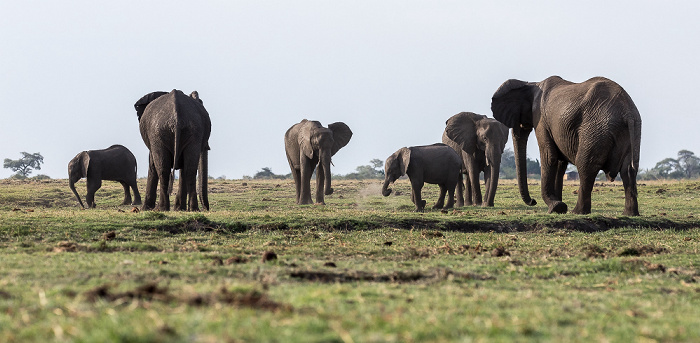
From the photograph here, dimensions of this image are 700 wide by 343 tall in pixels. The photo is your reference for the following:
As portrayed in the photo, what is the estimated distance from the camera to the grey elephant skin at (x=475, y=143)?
32.7 meters

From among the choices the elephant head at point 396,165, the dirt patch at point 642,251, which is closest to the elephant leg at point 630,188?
the dirt patch at point 642,251

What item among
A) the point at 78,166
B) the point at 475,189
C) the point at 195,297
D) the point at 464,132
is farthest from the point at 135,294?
the point at 78,166

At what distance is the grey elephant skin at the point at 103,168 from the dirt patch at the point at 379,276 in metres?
25.1

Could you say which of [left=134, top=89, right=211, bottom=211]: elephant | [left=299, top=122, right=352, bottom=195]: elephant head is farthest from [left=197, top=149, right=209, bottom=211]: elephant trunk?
[left=299, top=122, right=352, bottom=195]: elephant head

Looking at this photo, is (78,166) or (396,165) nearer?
(396,165)

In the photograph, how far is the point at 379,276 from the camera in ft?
35.0

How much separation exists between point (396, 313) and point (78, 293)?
3.00 m

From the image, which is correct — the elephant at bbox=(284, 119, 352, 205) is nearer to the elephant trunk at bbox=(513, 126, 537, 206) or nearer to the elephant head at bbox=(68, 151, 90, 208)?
the elephant head at bbox=(68, 151, 90, 208)

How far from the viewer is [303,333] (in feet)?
19.6

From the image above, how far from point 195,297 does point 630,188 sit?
1677 centimetres

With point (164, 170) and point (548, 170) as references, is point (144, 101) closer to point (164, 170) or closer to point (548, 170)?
point (164, 170)

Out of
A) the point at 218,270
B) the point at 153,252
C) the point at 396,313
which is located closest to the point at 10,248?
the point at 153,252

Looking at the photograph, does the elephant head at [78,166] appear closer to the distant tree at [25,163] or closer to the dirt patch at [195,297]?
the dirt patch at [195,297]

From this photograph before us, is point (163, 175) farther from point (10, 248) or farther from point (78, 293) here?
point (78, 293)
